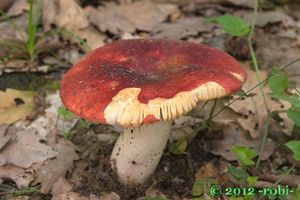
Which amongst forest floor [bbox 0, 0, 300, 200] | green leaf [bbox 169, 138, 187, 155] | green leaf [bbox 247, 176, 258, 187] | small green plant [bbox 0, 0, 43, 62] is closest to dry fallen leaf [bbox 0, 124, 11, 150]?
forest floor [bbox 0, 0, 300, 200]

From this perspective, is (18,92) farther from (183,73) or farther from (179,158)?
(183,73)

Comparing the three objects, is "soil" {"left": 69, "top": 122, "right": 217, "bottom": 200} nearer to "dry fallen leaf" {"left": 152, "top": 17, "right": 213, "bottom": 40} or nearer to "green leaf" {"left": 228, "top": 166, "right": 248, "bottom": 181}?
"green leaf" {"left": 228, "top": 166, "right": 248, "bottom": 181}

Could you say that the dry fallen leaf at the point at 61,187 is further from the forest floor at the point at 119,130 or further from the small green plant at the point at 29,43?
the small green plant at the point at 29,43

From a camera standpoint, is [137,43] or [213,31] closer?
[137,43]

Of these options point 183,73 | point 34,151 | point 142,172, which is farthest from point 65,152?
point 183,73

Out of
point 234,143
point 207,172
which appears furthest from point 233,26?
point 207,172

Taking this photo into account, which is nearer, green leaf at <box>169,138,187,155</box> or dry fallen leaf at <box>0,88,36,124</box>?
green leaf at <box>169,138,187,155</box>
